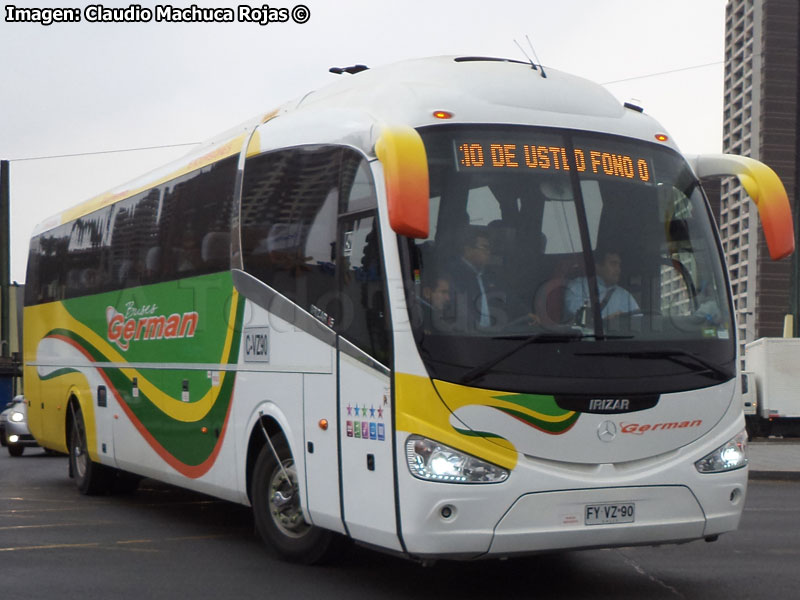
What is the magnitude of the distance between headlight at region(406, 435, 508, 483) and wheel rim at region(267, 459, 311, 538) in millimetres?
1765

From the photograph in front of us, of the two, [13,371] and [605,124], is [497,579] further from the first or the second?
[13,371]

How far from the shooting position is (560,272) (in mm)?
7352

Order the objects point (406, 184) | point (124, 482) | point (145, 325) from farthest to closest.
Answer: point (124, 482) < point (145, 325) < point (406, 184)

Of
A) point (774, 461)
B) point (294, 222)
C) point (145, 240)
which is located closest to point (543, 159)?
point (294, 222)

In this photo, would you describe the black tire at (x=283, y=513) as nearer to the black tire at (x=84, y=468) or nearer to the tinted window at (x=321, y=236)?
the tinted window at (x=321, y=236)

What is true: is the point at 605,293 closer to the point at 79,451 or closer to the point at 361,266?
the point at 361,266

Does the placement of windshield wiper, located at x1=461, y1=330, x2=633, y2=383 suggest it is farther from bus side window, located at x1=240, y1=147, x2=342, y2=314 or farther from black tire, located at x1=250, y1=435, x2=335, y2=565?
black tire, located at x1=250, y1=435, x2=335, y2=565

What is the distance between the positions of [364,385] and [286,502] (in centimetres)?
161

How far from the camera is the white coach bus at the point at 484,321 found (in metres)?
7.06

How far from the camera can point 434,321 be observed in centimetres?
719

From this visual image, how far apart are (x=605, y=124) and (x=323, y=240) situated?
77.3 inches

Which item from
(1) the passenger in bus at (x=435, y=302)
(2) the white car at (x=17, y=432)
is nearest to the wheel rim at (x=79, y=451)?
(1) the passenger in bus at (x=435, y=302)

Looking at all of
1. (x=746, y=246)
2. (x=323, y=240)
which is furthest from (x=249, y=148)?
(x=746, y=246)

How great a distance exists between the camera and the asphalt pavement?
56.8ft
